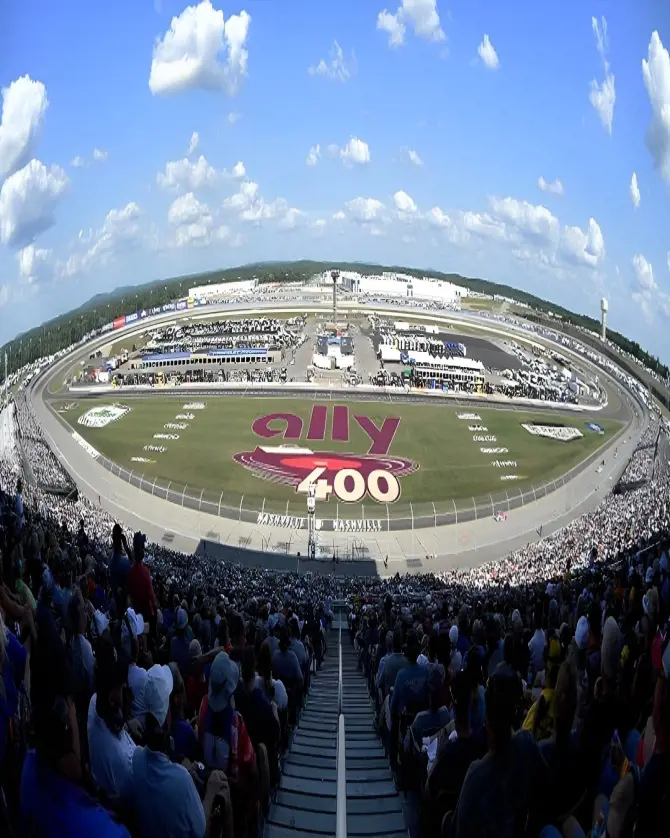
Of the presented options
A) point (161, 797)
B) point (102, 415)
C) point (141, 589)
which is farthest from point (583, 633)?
point (102, 415)

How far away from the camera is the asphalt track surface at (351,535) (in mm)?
29859

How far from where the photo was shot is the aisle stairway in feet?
15.5

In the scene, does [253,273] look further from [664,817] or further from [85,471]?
[664,817]

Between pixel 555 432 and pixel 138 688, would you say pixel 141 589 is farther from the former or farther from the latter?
pixel 555 432

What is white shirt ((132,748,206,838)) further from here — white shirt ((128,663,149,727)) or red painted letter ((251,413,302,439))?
red painted letter ((251,413,302,439))

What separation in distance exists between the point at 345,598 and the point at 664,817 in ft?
68.4

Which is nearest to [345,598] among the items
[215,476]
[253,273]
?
[215,476]

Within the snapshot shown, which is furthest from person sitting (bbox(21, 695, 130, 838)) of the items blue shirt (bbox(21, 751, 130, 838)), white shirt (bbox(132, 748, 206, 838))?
white shirt (bbox(132, 748, 206, 838))

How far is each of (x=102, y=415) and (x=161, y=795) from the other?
52.2 m

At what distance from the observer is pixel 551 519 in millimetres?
33812

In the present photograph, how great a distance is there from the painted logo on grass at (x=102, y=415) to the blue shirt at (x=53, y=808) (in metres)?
49.2

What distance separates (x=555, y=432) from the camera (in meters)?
50.7

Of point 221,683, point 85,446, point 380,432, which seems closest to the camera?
point 221,683

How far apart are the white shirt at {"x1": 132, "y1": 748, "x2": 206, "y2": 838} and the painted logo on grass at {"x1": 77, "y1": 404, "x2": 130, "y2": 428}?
4894 centimetres
